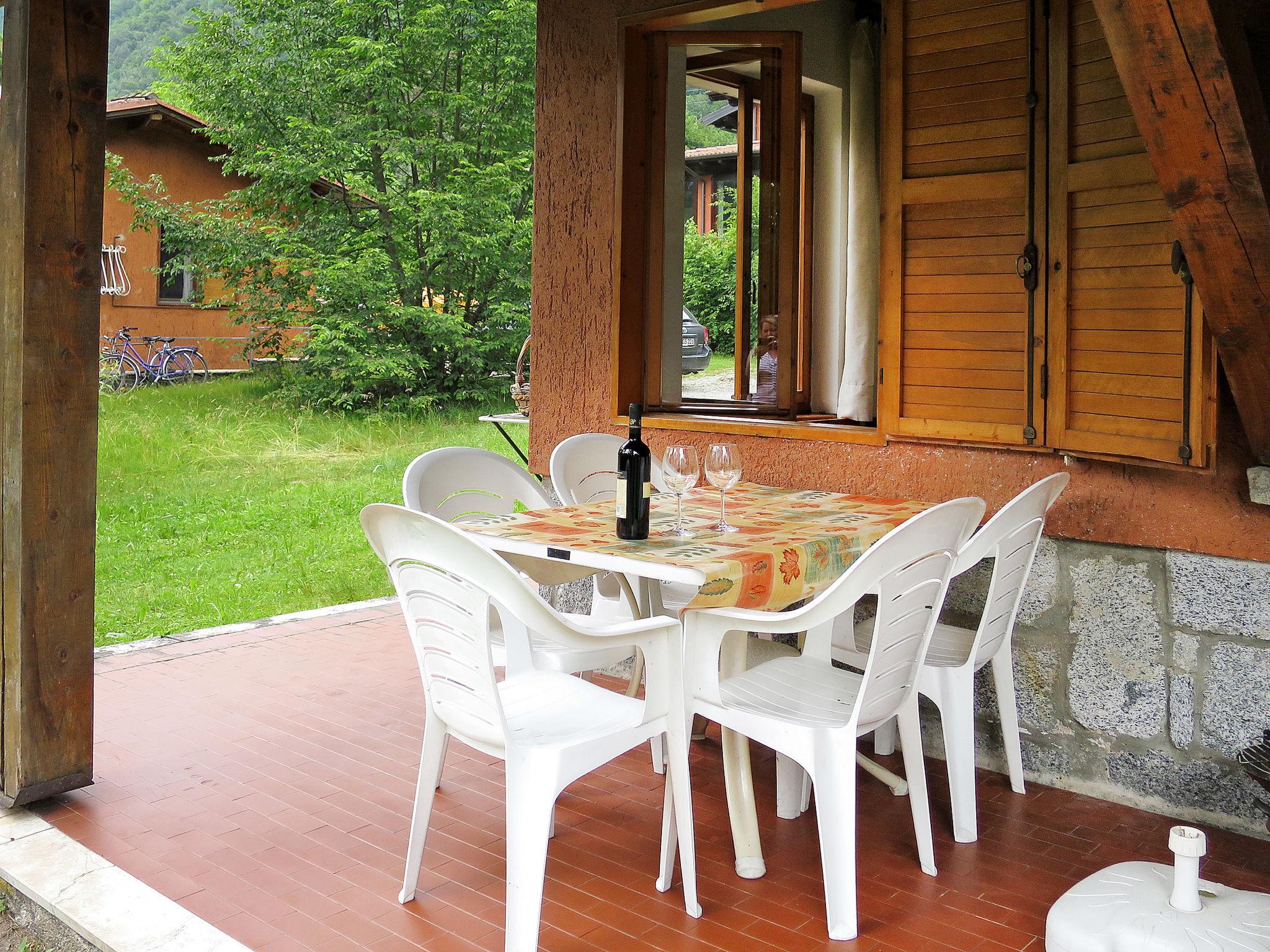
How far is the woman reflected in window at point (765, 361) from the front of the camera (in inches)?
177

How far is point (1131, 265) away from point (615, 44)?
2.24 metres

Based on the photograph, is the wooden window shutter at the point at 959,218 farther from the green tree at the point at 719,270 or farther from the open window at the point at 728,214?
the green tree at the point at 719,270

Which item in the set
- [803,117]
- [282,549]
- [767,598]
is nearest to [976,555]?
[767,598]

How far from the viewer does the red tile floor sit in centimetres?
254

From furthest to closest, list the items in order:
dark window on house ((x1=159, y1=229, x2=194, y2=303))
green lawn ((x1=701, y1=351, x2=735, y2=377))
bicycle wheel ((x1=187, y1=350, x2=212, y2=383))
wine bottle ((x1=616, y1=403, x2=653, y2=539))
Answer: bicycle wheel ((x1=187, y1=350, x2=212, y2=383))
dark window on house ((x1=159, y1=229, x2=194, y2=303))
green lawn ((x1=701, y1=351, x2=735, y2=377))
wine bottle ((x1=616, y1=403, x2=653, y2=539))

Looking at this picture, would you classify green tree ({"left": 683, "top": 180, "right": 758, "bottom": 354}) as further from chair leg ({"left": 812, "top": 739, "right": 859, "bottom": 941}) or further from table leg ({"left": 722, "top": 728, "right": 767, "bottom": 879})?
chair leg ({"left": 812, "top": 739, "right": 859, "bottom": 941})

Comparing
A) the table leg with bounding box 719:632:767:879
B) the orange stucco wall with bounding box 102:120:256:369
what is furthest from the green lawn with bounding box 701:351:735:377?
the orange stucco wall with bounding box 102:120:256:369

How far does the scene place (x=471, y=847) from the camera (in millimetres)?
2967

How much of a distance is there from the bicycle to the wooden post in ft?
36.0

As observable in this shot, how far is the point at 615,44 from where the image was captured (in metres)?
4.44

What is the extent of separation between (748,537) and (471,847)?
1090mm

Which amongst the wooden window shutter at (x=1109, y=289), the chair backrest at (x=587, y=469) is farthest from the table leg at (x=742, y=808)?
the wooden window shutter at (x=1109, y=289)

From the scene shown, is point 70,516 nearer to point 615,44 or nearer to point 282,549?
point 615,44

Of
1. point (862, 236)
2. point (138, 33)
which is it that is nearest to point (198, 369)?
point (138, 33)
